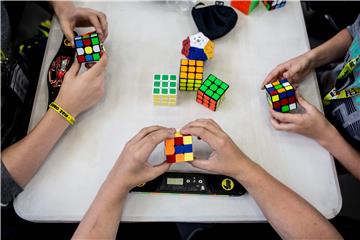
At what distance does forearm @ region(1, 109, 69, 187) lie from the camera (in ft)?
2.97

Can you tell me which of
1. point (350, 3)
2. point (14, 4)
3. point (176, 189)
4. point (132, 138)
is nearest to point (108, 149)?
point (132, 138)

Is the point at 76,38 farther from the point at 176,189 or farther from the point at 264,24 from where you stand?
the point at 264,24

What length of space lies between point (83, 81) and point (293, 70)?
0.65 m

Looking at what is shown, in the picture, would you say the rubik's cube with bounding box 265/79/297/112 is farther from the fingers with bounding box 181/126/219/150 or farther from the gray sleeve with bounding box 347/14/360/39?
the gray sleeve with bounding box 347/14/360/39

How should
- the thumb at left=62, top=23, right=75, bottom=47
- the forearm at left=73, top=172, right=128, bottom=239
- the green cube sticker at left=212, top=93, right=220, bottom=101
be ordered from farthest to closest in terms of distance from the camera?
the thumb at left=62, top=23, right=75, bottom=47 < the green cube sticker at left=212, top=93, right=220, bottom=101 < the forearm at left=73, top=172, right=128, bottom=239

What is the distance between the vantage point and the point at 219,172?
894 mm

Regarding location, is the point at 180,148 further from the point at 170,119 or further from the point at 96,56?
the point at 96,56

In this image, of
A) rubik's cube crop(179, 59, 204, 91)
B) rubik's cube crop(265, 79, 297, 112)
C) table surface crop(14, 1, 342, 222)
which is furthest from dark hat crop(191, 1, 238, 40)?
rubik's cube crop(265, 79, 297, 112)

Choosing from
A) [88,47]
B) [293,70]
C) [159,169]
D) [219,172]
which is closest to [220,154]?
[219,172]

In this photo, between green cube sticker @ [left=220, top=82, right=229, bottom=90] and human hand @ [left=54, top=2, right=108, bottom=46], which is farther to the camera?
human hand @ [left=54, top=2, right=108, bottom=46]

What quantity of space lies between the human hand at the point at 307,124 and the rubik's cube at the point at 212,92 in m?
0.18

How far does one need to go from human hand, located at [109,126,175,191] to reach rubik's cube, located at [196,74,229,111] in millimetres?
157

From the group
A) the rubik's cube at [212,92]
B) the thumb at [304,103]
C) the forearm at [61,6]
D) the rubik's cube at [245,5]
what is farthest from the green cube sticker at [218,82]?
the forearm at [61,6]

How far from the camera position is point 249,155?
3.10 feet
